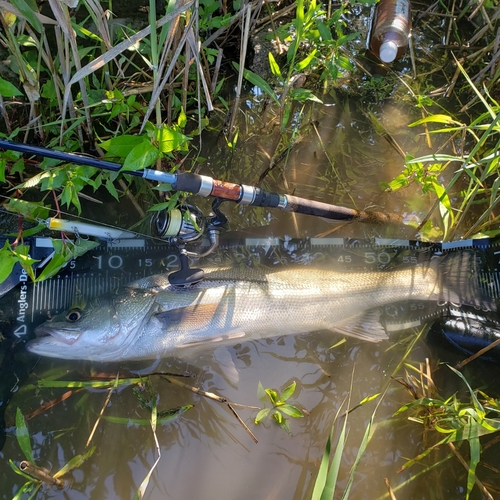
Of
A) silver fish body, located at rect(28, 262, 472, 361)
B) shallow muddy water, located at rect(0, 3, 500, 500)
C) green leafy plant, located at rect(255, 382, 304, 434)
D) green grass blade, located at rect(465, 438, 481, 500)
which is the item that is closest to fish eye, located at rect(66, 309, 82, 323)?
silver fish body, located at rect(28, 262, 472, 361)

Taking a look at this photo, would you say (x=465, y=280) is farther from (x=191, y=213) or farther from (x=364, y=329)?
(x=191, y=213)

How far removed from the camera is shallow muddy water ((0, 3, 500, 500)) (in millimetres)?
2648

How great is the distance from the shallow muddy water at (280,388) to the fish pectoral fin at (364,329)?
16 cm

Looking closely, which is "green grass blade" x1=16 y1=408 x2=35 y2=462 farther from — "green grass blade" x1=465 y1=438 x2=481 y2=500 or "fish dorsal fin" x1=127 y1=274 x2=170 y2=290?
"green grass blade" x1=465 y1=438 x2=481 y2=500

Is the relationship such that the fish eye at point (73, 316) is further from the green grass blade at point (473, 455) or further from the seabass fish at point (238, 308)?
the green grass blade at point (473, 455)

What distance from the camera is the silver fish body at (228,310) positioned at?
8.25 ft

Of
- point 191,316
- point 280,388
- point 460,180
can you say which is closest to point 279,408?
point 280,388

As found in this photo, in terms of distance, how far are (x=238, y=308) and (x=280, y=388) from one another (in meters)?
0.71

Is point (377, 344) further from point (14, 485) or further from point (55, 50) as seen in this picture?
point (55, 50)

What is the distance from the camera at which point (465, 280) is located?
9.55 ft

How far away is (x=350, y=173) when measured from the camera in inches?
126

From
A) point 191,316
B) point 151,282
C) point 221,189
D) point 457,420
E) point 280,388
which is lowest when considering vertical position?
point 280,388

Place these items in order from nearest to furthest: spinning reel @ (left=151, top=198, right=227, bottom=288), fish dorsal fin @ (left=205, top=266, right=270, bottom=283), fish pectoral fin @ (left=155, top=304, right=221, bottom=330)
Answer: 1. spinning reel @ (left=151, top=198, right=227, bottom=288)
2. fish pectoral fin @ (left=155, top=304, right=221, bottom=330)
3. fish dorsal fin @ (left=205, top=266, right=270, bottom=283)

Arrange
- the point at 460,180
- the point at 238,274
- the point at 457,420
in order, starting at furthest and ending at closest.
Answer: the point at 460,180
the point at 238,274
the point at 457,420
